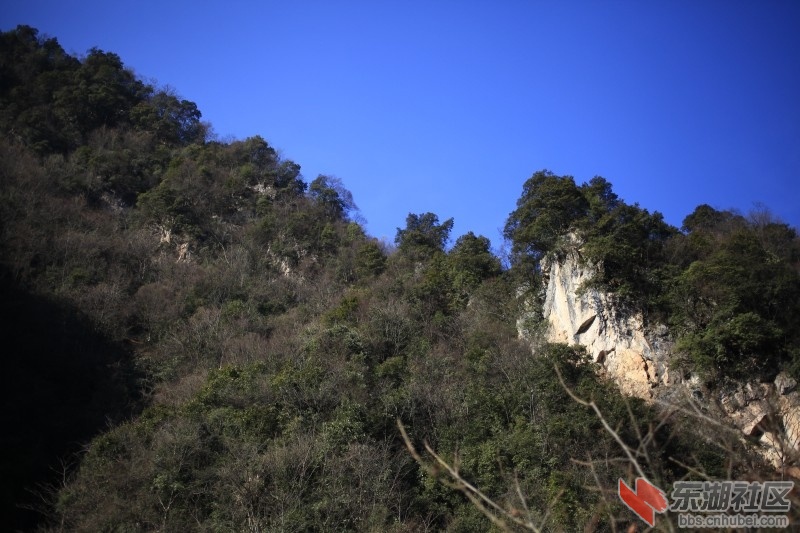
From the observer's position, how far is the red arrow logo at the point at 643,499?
321cm

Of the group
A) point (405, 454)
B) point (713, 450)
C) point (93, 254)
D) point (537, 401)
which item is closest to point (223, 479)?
point (405, 454)

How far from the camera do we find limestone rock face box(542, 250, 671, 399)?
17.2 meters

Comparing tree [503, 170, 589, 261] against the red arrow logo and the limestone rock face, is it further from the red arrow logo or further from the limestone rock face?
the red arrow logo

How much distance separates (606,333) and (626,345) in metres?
0.73

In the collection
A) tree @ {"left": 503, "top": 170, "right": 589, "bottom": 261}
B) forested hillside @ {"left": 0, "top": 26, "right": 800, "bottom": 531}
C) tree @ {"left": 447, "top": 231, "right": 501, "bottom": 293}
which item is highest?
tree @ {"left": 503, "top": 170, "right": 589, "bottom": 261}

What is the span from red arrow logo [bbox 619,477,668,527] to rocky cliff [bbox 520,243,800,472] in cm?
1285

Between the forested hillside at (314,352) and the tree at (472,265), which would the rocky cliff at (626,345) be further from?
the tree at (472,265)

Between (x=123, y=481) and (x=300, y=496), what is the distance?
4779 millimetres

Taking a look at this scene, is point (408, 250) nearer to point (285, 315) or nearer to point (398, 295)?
point (398, 295)

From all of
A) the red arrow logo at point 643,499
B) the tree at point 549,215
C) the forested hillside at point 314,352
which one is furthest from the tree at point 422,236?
the red arrow logo at point 643,499

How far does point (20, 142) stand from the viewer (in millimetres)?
32719

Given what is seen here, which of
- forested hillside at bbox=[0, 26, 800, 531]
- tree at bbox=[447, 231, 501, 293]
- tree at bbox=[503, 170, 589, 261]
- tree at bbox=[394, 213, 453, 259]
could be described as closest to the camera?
forested hillside at bbox=[0, 26, 800, 531]

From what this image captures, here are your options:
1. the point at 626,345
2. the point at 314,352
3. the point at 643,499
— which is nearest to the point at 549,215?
the point at 626,345

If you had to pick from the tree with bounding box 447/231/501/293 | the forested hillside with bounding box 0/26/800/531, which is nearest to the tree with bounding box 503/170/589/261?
the forested hillside with bounding box 0/26/800/531
